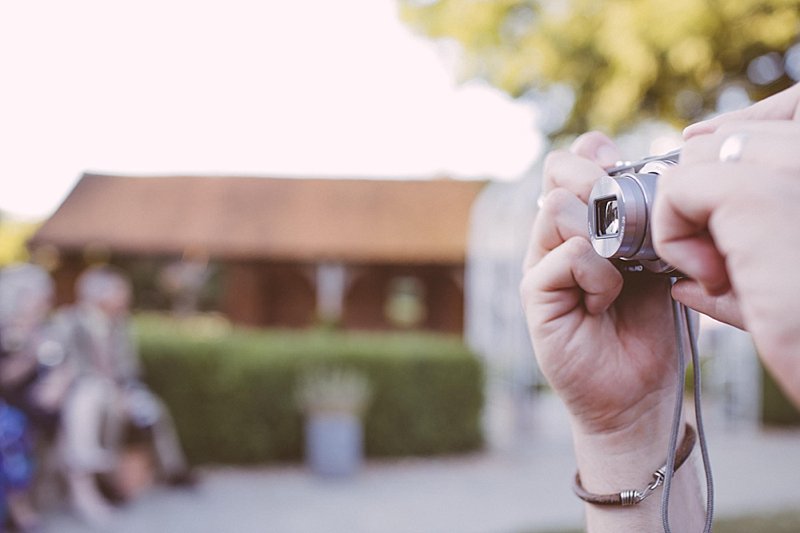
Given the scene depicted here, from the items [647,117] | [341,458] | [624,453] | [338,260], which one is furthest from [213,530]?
[338,260]

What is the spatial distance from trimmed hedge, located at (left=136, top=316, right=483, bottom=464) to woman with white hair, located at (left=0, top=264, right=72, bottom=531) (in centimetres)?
175

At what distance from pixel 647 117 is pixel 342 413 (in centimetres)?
799

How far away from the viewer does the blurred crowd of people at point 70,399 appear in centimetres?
540

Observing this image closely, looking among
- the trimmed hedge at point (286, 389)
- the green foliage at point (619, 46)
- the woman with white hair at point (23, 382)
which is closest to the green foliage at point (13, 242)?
the green foliage at point (619, 46)

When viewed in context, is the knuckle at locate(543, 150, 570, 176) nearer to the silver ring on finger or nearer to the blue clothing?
the silver ring on finger

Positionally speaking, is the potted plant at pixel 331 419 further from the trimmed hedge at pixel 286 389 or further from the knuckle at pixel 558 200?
the knuckle at pixel 558 200

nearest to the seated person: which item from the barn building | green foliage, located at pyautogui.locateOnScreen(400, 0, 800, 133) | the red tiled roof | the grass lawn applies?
the grass lawn

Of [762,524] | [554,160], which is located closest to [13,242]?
[762,524]

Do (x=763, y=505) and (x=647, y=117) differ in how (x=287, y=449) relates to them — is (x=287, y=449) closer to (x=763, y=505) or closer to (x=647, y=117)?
(x=763, y=505)

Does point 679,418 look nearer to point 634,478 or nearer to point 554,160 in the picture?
point 634,478

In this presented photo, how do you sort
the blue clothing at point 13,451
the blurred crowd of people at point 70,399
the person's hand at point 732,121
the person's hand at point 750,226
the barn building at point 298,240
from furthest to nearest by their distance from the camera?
the barn building at point 298,240 → the blurred crowd of people at point 70,399 → the blue clothing at point 13,451 → the person's hand at point 732,121 → the person's hand at point 750,226

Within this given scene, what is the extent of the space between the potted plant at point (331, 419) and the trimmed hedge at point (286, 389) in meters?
0.13

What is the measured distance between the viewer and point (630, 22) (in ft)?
33.3

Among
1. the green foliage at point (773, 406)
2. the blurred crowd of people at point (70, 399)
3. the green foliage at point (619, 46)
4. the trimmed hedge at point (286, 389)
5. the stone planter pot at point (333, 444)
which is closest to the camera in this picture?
the blurred crowd of people at point (70, 399)
